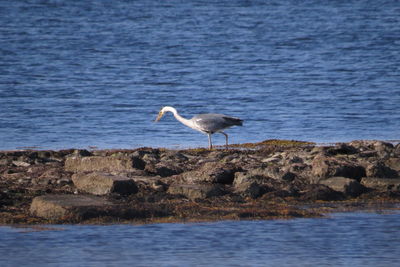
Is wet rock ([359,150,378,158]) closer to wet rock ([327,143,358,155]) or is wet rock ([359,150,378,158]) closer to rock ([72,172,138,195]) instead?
wet rock ([327,143,358,155])

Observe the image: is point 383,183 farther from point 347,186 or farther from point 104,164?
point 104,164

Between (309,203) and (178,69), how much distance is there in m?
30.9

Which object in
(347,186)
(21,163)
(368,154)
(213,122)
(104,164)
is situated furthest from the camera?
(213,122)

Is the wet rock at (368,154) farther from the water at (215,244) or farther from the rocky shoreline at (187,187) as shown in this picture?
the water at (215,244)

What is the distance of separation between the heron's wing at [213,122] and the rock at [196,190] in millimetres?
6308

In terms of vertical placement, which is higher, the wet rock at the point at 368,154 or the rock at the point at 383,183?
the wet rock at the point at 368,154

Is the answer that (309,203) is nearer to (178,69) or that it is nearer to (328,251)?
(328,251)

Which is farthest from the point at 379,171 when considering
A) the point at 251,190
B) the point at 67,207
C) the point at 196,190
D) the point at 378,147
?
the point at 67,207

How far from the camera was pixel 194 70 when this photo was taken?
4538 centimetres

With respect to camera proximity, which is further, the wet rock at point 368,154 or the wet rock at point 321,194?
the wet rock at point 368,154

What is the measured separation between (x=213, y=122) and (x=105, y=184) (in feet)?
22.3

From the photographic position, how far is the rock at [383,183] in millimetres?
15789

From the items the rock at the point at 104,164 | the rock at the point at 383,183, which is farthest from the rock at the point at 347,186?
the rock at the point at 104,164

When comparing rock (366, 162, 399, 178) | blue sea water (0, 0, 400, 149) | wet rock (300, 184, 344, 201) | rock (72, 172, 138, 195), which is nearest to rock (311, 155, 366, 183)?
rock (366, 162, 399, 178)
